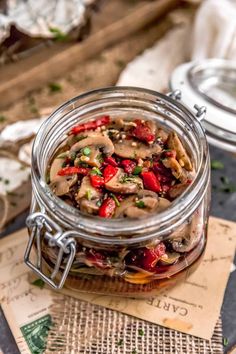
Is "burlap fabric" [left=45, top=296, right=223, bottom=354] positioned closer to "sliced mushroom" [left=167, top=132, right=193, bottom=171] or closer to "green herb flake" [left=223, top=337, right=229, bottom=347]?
"green herb flake" [left=223, top=337, right=229, bottom=347]

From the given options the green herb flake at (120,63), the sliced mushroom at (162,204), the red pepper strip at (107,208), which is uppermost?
the sliced mushroom at (162,204)

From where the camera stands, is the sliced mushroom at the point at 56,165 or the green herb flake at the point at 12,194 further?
the green herb flake at the point at 12,194

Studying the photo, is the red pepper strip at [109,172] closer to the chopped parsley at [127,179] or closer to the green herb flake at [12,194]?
the chopped parsley at [127,179]

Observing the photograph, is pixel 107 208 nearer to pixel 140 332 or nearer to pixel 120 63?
pixel 140 332

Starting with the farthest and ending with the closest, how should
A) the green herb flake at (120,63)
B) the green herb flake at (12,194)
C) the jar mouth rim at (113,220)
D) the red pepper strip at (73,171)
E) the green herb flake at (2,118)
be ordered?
1. the green herb flake at (120,63)
2. the green herb flake at (2,118)
3. the green herb flake at (12,194)
4. the red pepper strip at (73,171)
5. the jar mouth rim at (113,220)

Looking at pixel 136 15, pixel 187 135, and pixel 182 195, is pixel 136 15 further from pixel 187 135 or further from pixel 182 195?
pixel 182 195

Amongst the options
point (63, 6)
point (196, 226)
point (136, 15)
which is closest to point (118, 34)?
point (136, 15)

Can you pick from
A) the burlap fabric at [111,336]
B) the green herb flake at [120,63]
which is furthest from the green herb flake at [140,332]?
the green herb flake at [120,63]
